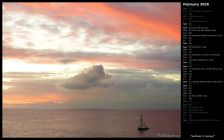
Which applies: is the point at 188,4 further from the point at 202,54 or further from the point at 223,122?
the point at 223,122

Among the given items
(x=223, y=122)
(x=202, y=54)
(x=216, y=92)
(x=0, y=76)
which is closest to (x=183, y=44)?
(x=202, y=54)

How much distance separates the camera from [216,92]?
43.1 feet

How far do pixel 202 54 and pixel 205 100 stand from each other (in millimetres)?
1517

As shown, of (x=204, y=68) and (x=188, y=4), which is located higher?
(x=188, y=4)

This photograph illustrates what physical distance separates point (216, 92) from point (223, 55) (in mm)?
1232

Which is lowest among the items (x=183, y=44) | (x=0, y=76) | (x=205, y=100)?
(x=205, y=100)

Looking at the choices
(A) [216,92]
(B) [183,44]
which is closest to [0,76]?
(B) [183,44]

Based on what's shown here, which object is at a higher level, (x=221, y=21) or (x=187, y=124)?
(x=221, y=21)

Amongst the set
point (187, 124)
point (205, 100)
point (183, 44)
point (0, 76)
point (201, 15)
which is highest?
point (201, 15)

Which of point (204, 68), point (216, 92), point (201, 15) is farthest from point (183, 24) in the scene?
point (216, 92)

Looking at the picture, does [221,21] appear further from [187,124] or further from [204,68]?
[187,124]

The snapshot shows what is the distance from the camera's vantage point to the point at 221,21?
13102 millimetres

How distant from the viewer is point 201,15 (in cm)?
1333

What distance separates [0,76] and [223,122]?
7.47 m
